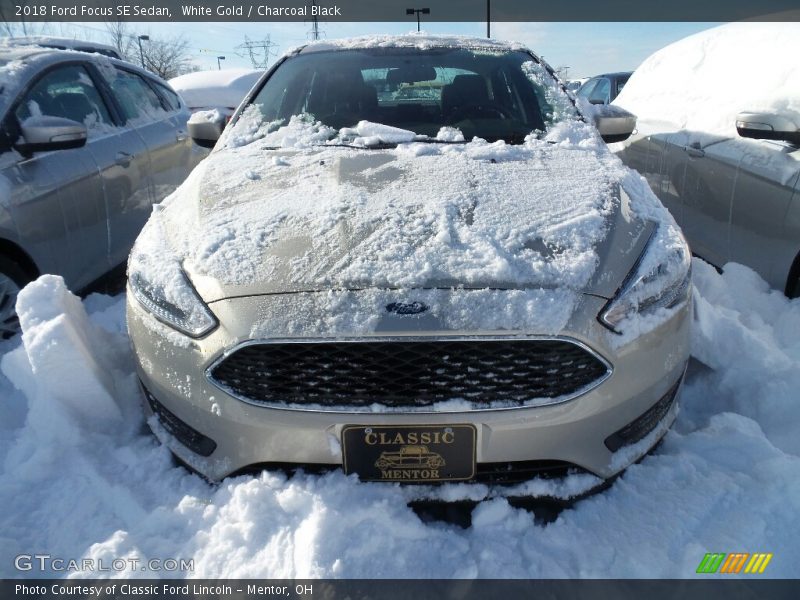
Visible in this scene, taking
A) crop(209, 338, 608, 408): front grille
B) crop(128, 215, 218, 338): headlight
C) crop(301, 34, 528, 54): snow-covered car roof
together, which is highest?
crop(301, 34, 528, 54): snow-covered car roof

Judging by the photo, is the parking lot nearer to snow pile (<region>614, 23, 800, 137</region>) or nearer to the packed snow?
the packed snow

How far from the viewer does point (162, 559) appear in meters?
1.75

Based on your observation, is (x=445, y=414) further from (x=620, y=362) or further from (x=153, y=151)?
(x=153, y=151)

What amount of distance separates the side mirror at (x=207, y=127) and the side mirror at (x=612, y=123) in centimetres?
193

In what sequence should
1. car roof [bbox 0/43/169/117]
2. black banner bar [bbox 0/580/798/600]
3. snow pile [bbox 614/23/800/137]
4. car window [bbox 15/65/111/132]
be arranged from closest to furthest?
1. black banner bar [bbox 0/580/798/600]
2. car roof [bbox 0/43/169/117]
3. car window [bbox 15/65/111/132]
4. snow pile [bbox 614/23/800/137]

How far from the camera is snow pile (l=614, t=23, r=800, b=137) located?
3588mm

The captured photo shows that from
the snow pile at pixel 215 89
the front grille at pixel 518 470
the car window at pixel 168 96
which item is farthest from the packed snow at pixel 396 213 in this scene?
the snow pile at pixel 215 89

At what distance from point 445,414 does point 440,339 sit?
0.72 ft

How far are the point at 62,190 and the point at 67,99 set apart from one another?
33.3 inches

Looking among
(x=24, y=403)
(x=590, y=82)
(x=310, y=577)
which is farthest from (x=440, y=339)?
Answer: (x=590, y=82)

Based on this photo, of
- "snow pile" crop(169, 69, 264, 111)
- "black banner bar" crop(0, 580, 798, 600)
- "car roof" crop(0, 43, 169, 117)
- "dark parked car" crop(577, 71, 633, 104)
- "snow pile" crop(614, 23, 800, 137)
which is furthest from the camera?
"dark parked car" crop(577, 71, 633, 104)

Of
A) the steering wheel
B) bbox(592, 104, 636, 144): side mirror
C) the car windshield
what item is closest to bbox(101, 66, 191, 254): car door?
the car windshield

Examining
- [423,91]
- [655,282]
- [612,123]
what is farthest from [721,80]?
[655,282]

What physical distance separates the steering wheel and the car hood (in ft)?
1.58
